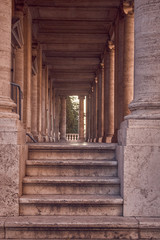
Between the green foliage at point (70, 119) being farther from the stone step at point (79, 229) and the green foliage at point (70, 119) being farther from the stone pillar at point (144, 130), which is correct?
the stone step at point (79, 229)

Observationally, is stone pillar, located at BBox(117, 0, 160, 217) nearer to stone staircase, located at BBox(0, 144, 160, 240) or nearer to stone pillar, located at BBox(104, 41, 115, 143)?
stone staircase, located at BBox(0, 144, 160, 240)

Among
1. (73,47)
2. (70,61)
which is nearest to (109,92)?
(73,47)

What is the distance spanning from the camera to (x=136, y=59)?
21.1 ft

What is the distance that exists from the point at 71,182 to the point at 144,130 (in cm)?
173

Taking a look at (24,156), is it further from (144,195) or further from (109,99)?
(109,99)

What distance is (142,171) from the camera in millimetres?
5855

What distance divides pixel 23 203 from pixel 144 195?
2.20m

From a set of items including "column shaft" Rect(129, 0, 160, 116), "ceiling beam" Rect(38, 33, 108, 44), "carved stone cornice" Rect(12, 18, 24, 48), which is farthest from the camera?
"ceiling beam" Rect(38, 33, 108, 44)

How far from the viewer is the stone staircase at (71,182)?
5902mm

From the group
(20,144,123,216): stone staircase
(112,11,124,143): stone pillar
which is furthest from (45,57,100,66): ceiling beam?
(20,144,123,216): stone staircase

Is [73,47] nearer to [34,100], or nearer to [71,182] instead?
[34,100]

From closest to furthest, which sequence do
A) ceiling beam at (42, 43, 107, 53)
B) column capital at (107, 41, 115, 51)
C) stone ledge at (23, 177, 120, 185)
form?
stone ledge at (23, 177, 120, 185) → column capital at (107, 41, 115, 51) → ceiling beam at (42, 43, 107, 53)

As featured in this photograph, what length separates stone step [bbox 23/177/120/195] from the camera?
6.27 meters

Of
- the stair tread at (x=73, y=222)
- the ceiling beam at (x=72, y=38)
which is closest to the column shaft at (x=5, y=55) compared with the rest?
the stair tread at (x=73, y=222)
